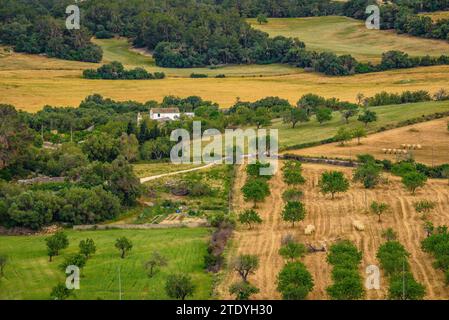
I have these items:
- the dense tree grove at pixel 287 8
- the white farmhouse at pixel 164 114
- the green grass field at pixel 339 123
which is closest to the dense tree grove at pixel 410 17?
the dense tree grove at pixel 287 8

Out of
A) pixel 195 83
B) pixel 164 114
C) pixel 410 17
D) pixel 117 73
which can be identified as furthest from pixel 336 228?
pixel 410 17

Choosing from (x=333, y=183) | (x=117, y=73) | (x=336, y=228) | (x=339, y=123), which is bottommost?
(x=336, y=228)

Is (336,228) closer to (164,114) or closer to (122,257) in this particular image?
(122,257)

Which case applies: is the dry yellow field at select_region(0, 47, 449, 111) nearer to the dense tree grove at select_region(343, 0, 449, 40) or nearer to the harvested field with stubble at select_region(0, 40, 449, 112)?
the harvested field with stubble at select_region(0, 40, 449, 112)

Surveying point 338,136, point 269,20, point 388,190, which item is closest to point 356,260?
point 388,190

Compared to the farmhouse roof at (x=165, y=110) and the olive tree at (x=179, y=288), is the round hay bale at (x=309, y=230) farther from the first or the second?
the farmhouse roof at (x=165, y=110)

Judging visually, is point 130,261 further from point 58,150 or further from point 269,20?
point 269,20
